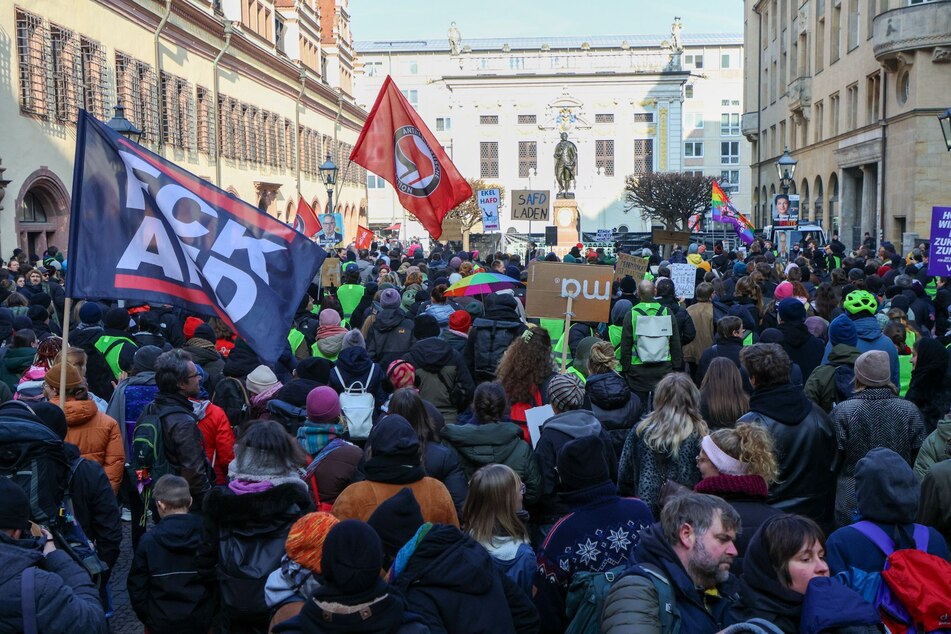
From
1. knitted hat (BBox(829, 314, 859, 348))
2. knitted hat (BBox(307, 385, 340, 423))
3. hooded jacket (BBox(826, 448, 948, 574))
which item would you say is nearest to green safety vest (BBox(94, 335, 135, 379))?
knitted hat (BBox(307, 385, 340, 423))

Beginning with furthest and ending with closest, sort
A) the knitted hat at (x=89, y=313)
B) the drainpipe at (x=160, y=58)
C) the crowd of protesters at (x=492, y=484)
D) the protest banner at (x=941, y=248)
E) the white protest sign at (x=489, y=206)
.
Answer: the drainpipe at (x=160, y=58) → the white protest sign at (x=489, y=206) → the protest banner at (x=941, y=248) → the knitted hat at (x=89, y=313) → the crowd of protesters at (x=492, y=484)

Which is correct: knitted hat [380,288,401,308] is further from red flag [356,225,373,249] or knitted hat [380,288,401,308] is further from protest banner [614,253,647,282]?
red flag [356,225,373,249]

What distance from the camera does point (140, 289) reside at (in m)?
6.07

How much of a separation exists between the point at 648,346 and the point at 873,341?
6.51 feet

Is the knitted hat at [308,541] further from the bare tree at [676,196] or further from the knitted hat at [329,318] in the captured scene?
the bare tree at [676,196]

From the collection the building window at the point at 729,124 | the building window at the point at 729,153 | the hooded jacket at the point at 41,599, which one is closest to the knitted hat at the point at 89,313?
the hooded jacket at the point at 41,599

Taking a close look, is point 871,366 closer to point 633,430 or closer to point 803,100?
point 633,430

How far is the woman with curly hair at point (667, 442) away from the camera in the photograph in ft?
18.7

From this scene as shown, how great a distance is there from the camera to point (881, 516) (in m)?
4.26

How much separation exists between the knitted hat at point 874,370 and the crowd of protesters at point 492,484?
0.01 m

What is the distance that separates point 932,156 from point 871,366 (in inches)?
1086

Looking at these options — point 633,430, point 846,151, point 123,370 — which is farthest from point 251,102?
point 633,430

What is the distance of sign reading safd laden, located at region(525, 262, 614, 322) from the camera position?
369 inches

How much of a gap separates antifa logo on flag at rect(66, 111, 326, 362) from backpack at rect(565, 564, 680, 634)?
2.52 metres
